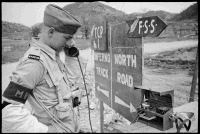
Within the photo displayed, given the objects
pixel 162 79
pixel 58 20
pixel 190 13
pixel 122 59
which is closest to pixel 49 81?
pixel 58 20

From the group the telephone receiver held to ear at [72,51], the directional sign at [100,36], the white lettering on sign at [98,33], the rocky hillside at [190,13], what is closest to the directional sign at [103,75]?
the directional sign at [100,36]

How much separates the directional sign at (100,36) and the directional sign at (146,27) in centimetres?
71

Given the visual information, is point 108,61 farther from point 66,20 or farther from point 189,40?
point 189,40

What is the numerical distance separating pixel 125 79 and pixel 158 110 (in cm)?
88

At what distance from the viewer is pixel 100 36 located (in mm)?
3340

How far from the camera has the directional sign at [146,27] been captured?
199 cm

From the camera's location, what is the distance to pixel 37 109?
1.75m

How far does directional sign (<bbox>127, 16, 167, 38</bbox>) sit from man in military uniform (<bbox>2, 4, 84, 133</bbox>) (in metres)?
0.78

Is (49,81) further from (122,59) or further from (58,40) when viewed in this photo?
(122,59)

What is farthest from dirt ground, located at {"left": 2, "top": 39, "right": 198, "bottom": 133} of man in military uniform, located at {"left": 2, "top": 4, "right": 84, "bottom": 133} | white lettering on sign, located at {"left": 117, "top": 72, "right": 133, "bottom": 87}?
man in military uniform, located at {"left": 2, "top": 4, "right": 84, "bottom": 133}

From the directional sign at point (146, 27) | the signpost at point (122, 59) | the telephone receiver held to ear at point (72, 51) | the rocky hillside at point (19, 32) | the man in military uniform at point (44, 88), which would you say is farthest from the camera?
the rocky hillside at point (19, 32)

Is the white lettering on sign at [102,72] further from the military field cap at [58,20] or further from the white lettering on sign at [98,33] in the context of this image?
the military field cap at [58,20]

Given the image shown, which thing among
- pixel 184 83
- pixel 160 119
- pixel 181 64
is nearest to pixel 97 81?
pixel 160 119

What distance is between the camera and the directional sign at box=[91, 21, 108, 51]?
320 cm
